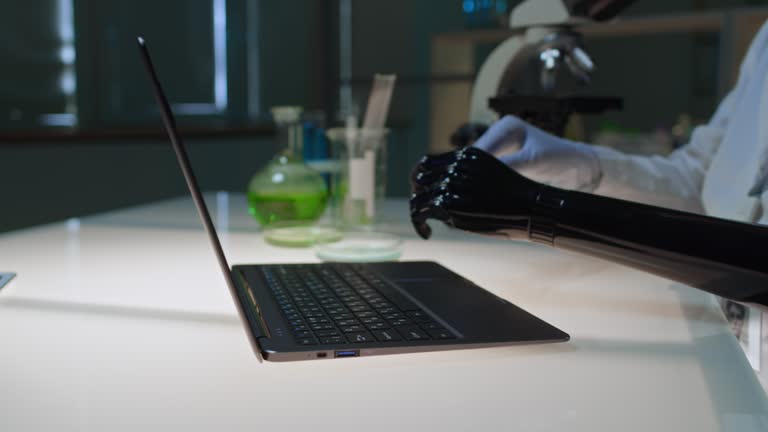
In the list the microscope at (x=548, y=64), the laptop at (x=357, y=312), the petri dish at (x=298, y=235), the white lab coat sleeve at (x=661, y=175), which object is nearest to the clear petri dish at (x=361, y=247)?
the petri dish at (x=298, y=235)

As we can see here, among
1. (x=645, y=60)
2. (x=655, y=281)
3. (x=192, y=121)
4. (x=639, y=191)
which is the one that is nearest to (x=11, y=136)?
(x=192, y=121)

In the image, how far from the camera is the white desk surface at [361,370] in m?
0.48

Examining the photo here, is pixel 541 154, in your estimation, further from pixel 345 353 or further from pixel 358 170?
pixel 345 353

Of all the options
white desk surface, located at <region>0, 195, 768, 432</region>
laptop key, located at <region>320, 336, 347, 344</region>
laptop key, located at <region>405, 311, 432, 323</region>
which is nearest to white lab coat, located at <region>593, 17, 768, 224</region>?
white desk surface, located at <region>0, 195, 768, 432</region>

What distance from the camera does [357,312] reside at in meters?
0.67

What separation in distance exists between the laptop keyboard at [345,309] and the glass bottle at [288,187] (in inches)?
15.3

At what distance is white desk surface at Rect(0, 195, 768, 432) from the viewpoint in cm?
48

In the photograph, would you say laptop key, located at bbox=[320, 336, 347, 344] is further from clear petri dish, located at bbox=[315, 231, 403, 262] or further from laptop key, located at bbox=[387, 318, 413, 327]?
clear petri dish, located at bbox=[315, 231, 403, 262]

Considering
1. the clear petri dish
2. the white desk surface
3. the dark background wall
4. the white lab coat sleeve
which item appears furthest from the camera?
the dark background wall

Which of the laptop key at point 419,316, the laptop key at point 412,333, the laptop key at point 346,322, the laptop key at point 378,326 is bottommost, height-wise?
the laptop key at point 412,333

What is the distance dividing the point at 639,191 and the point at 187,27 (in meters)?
2.89

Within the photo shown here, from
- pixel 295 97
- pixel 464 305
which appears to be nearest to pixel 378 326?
pixel 464 305

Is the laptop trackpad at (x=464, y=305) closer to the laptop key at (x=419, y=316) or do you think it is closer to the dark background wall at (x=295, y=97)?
the laptop key at (x=419, y=316)

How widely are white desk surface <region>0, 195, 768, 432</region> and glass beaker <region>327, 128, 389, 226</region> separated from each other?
38cm
